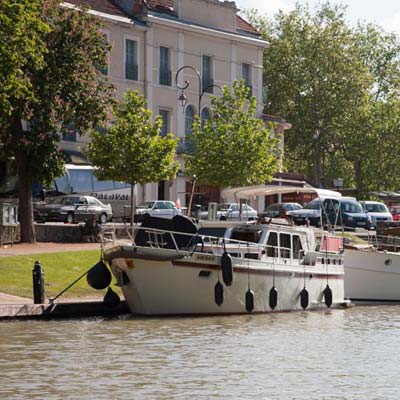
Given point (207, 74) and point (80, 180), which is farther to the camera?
point (207, 74)

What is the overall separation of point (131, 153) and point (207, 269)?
19.3 meters

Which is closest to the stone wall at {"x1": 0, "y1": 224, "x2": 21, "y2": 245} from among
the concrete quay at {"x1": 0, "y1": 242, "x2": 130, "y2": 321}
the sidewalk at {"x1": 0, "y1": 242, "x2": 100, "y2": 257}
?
the sidewalk at {"x1": 0, "y1": 242, "x2": 100, "y2": 257}

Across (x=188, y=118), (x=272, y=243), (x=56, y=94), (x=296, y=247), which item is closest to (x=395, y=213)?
(x=188, y=118)

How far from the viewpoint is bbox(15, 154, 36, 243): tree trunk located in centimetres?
4700

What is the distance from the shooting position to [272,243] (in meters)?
36.9

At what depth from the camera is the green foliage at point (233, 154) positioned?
61938 millimetres

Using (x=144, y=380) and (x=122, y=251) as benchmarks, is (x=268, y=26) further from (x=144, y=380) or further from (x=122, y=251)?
(x=144, y=380)

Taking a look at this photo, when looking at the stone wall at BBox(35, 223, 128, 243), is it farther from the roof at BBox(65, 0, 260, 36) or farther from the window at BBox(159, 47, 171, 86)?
the window at BBox(159, 47, 171, 86)

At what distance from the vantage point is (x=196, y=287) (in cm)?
3400

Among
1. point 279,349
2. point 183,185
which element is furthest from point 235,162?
point 279,349

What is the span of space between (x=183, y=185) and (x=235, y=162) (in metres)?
14.0

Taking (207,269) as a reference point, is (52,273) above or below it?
below

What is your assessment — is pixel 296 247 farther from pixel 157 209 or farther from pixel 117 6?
pixel 117 6

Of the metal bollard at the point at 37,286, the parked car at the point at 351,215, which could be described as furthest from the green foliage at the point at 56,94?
the parked car at the point at 351,215
